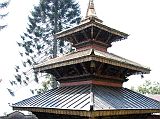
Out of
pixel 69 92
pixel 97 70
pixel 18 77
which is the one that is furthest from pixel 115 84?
pixel 18 77

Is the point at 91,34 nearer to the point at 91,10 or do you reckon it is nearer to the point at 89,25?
the point at 89,25

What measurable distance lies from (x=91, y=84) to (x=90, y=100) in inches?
73.1

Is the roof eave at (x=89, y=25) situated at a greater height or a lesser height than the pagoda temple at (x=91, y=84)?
greater

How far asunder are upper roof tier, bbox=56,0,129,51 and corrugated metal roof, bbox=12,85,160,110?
232 centimetres

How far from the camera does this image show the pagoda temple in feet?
25.4

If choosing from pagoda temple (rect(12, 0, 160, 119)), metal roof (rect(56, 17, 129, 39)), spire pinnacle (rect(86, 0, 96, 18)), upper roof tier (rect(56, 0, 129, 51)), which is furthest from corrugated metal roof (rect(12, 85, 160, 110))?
spire pinnacle (rect(86, 0, 96, 18))

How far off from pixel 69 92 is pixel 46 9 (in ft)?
84.3

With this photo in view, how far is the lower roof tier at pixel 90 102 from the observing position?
7.36 meters

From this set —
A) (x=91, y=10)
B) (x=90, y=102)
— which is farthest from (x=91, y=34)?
(x=90, y=102)

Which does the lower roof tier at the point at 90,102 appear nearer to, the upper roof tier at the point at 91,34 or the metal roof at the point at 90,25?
the upper roof tier at the point at 91,34

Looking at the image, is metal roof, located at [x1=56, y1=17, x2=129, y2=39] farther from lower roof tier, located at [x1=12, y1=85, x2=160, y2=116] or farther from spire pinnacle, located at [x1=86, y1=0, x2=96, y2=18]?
lower roof tier, located at [x1=12, y1=85, x2=160, y2=116]

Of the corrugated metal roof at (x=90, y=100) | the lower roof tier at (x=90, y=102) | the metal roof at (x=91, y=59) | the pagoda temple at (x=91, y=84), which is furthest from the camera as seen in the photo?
the metal roof at (x=91, y=59)

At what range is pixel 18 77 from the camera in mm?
34062

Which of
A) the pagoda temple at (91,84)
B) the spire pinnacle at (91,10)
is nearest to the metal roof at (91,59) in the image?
the pagoda temple at (91,84)
